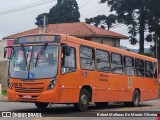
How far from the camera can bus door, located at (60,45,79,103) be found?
16375 mm

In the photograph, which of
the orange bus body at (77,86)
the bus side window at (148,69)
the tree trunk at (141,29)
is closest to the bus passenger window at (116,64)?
the orange bus body at (77,86)

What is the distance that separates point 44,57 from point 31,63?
0.53 m

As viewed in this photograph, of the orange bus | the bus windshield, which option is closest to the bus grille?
the orange bus

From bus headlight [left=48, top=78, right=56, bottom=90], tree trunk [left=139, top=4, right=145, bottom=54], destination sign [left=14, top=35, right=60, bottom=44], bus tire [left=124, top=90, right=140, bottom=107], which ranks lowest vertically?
bus tire [left=124, top=90, right=140, bottom=107]

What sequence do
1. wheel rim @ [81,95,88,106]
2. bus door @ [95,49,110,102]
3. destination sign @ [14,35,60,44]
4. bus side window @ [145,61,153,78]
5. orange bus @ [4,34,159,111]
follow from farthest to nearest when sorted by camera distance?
1. bus side window @ [145,61,153,78]
2. bus door @ [95,49,110,102]
3. wheel rim @ [81,95,88,106]
4. destination sign @ [14,35,60,44]
5. orange bus @ [4,34,159,111]

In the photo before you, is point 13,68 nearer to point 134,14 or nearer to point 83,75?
point 83,75

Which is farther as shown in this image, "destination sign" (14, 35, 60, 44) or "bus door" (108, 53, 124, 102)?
"bus door" (108, 53, 124, 102)

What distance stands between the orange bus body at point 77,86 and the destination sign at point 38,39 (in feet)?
0.88

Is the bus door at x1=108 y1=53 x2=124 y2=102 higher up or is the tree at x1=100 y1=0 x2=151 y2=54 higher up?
the tree at x1=100 y1=0 x2=151 y2=54

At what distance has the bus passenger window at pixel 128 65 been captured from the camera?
22.1m

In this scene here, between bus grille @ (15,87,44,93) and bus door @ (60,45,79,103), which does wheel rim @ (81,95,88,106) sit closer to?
bus door @ (60,45,79,103)

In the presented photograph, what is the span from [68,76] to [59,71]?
65 cm

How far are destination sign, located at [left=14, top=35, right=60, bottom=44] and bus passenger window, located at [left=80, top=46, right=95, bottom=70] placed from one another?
4.98ft

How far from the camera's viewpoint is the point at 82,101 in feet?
57.9
